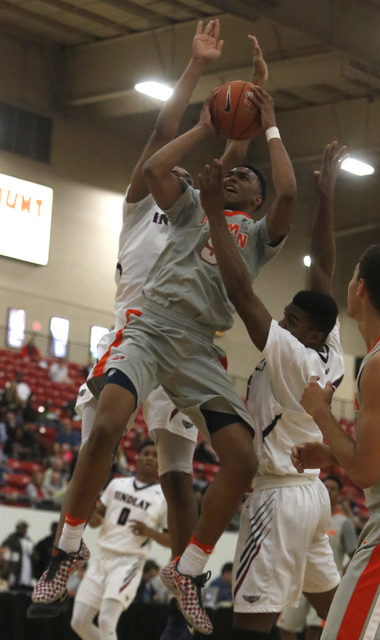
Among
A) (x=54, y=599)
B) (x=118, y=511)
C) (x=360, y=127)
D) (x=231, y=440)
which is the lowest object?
(x=118, y=511)

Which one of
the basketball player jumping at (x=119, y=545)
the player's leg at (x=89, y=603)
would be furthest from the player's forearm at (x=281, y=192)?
the player's leg at (x=89, y=603)

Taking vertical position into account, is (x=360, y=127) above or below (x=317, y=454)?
above

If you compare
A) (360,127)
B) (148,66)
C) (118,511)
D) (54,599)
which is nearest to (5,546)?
(118,511)

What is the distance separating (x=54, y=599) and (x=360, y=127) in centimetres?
1740

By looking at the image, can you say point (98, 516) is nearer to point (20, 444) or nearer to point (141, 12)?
point (20, 444)

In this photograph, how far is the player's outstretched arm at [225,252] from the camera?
16.3ft

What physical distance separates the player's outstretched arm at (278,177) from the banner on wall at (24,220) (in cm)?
1634

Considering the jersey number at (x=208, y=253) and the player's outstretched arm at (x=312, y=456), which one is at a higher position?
the jersey number at (x=208, y=253)

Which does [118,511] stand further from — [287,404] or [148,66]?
[148,66]

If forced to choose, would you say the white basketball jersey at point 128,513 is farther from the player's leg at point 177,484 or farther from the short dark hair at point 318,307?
the short dark hair at point 318,307

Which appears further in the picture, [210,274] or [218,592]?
[218,592]

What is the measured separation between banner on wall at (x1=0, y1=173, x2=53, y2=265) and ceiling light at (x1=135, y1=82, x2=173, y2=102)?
3.63m

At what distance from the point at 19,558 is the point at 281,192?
7.91m

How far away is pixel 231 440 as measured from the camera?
16.7 feet
